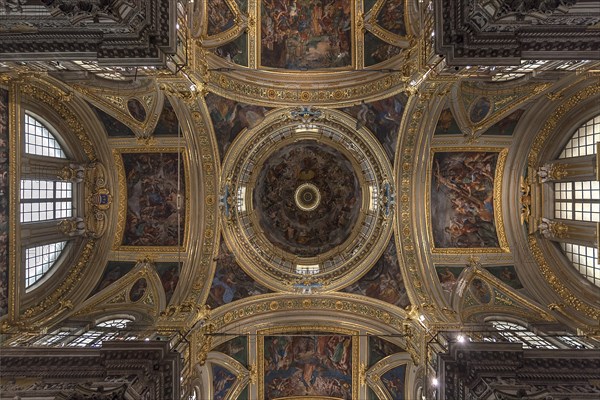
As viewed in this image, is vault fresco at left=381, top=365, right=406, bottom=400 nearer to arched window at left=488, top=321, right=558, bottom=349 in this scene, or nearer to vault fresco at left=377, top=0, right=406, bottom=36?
arched window at left=488, top=321, right=558, bottom=349

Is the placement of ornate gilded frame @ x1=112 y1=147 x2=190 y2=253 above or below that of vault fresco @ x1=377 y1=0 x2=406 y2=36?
below

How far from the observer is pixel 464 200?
18.0 m

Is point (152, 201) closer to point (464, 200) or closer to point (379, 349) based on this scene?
point (379, 349)

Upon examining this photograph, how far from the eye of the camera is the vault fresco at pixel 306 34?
56.3 ft

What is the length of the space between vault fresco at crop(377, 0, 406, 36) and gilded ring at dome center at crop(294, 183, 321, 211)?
9327mm

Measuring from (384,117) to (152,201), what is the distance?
11804mm

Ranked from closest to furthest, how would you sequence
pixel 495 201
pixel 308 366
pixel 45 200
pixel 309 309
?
pixel 45 200 < pixel 495 201 < pixel 309 309 < pixel 308 366

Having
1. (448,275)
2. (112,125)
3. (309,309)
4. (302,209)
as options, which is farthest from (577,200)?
(112,125)

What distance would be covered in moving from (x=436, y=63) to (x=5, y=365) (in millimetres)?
16860

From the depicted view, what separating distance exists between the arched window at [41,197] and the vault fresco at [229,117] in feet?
22.0

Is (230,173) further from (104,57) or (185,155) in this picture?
(104,57)

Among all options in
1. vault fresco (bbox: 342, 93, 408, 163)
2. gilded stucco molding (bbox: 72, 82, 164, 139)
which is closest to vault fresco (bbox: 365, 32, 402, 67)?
vault fresco (bbox: 342, 93, 408, 163)

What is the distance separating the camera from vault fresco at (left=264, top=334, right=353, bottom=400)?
1866 centimetres

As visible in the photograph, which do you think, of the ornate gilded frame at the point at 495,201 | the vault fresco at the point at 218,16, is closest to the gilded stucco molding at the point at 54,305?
the vault fresco at the point at 218,16
